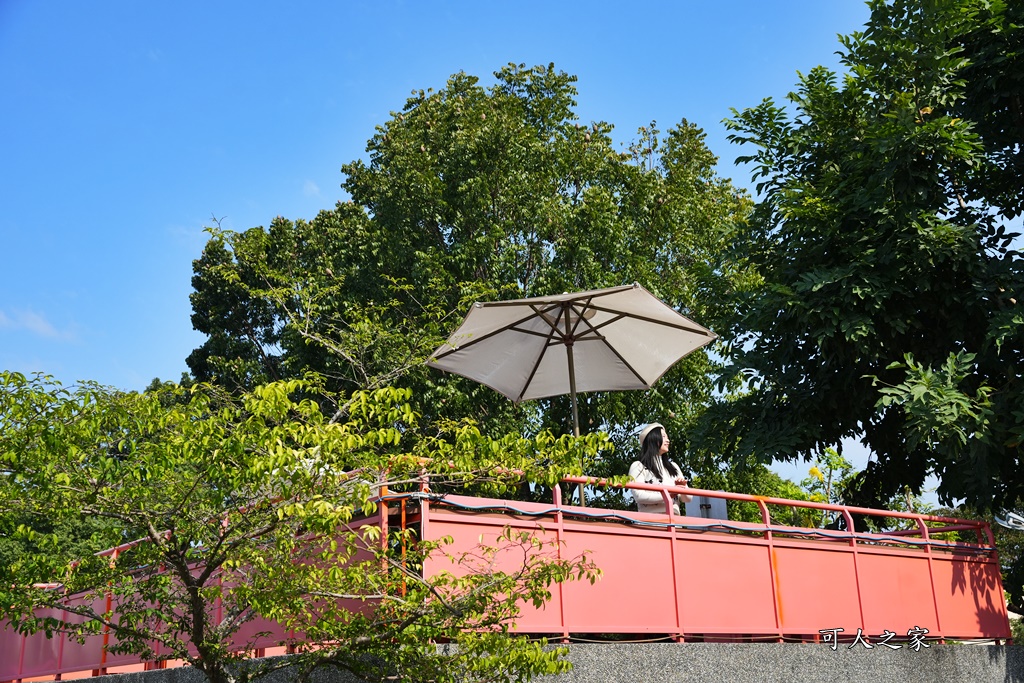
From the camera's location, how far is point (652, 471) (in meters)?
8.95

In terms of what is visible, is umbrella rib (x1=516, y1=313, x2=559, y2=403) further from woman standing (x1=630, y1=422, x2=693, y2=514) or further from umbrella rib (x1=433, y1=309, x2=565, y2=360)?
woman standing (x1=630, y1=422, x2=693, y2=514)

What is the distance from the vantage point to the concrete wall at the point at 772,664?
7.10m

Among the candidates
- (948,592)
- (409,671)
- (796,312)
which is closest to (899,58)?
(796,312)

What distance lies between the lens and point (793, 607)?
869cm

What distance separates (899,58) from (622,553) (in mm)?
7702

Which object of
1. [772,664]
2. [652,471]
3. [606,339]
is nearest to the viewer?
[772,664]

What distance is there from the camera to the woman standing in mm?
8555

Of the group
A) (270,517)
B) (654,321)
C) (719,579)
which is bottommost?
(719,579)

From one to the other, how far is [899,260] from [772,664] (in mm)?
5732

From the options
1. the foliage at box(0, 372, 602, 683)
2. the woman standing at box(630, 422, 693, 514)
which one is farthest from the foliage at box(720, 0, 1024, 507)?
the foliage at box(0, 372, 602, 683)

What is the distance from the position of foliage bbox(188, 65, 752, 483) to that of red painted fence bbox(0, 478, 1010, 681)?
743 centimetres

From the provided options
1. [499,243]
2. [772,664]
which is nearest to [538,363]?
[772,664]

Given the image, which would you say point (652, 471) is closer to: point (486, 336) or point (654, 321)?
point (654, 321)

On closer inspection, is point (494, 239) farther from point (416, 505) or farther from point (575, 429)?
point (416, 505)
